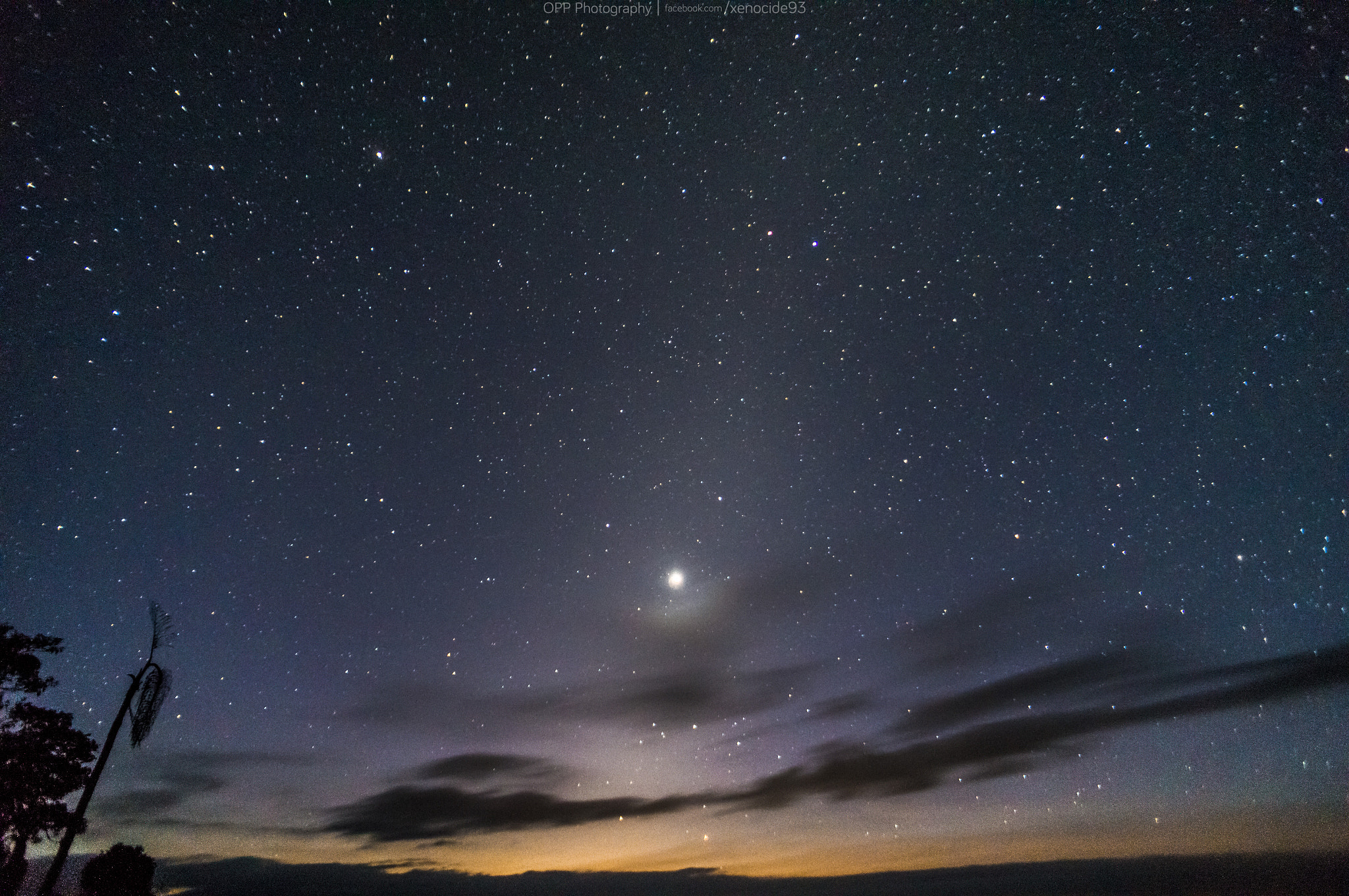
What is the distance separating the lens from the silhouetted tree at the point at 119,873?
1482cm

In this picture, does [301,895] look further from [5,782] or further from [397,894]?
[5,782]

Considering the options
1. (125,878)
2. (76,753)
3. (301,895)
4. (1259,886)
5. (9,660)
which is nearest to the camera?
(9,660)

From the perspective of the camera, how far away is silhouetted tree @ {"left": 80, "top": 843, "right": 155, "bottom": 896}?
14.8 m

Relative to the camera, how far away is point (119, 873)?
15.1 metres

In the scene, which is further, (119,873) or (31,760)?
(119,873)

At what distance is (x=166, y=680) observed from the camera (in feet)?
41.8

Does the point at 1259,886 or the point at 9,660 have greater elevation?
the point at 9,660

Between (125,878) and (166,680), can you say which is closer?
(166,680)

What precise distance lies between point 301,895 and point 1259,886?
28117 centimetres

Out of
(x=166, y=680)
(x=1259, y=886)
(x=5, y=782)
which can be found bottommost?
(x=1259, y=886)

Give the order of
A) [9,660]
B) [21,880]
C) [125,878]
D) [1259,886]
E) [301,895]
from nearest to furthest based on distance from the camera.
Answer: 1. [9,660]
2. [21,880]
3. [125,878]
4. [301,895]
5. [1259,886]

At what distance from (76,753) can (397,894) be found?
24190 centimetres

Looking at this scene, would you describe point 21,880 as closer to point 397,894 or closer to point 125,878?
point 125,878

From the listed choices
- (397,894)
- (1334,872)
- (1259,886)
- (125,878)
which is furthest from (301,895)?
(1334,872)
